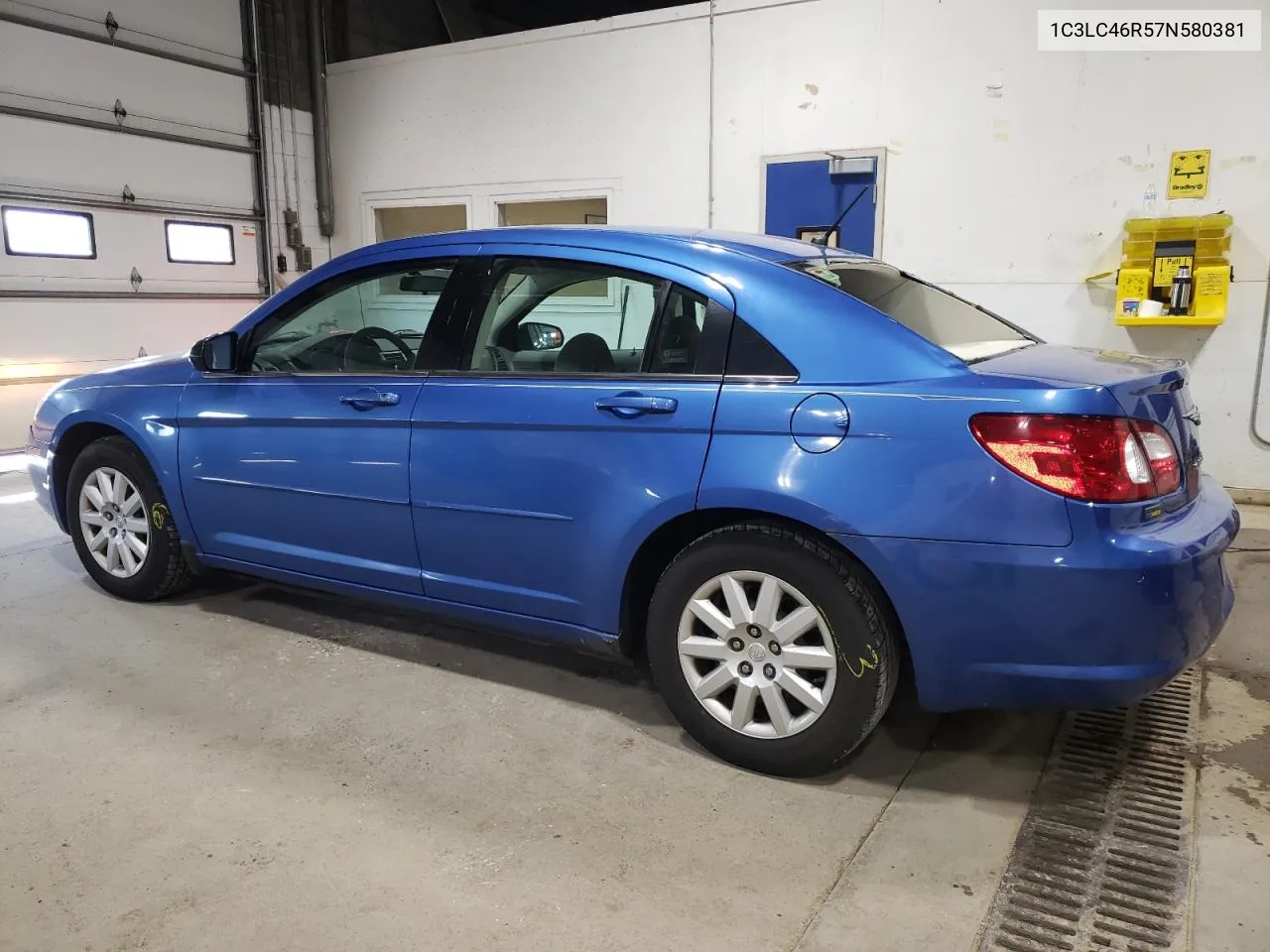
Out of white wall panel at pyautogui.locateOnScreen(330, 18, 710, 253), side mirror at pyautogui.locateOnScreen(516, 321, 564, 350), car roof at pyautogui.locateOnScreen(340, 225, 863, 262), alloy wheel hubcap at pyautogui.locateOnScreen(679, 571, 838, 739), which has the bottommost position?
alloy wheel hubcap at pyautogui.locateOnScreen(679, 571, 838, 739)

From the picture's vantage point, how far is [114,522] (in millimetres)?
3592

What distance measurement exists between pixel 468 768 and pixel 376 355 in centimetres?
137

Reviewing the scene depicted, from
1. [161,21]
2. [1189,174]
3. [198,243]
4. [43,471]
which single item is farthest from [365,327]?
[161,21]

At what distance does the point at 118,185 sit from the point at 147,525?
5617mm

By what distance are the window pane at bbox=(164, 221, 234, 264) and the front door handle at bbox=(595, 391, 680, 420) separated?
7.36 m

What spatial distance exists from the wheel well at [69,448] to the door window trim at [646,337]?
173 cm

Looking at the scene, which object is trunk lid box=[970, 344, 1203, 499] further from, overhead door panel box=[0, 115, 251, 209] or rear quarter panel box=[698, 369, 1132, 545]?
overhead door panel box=[0, 115, 251, 209]

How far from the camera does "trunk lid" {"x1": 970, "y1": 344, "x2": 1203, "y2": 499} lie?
6.48 ft

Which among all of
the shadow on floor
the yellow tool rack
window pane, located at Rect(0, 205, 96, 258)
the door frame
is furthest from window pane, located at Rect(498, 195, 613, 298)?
the shadow on floor

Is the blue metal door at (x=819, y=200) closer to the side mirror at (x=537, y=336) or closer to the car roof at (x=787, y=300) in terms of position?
the car roof at (x=787, y=300)

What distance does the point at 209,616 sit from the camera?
11.5ft

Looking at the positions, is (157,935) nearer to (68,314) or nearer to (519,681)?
(519,681)

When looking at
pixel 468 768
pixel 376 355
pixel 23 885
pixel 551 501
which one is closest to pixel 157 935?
pixel 23 885

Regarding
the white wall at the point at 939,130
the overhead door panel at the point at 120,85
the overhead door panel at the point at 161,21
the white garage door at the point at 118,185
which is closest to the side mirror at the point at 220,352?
the white wall at the point at 939,130
